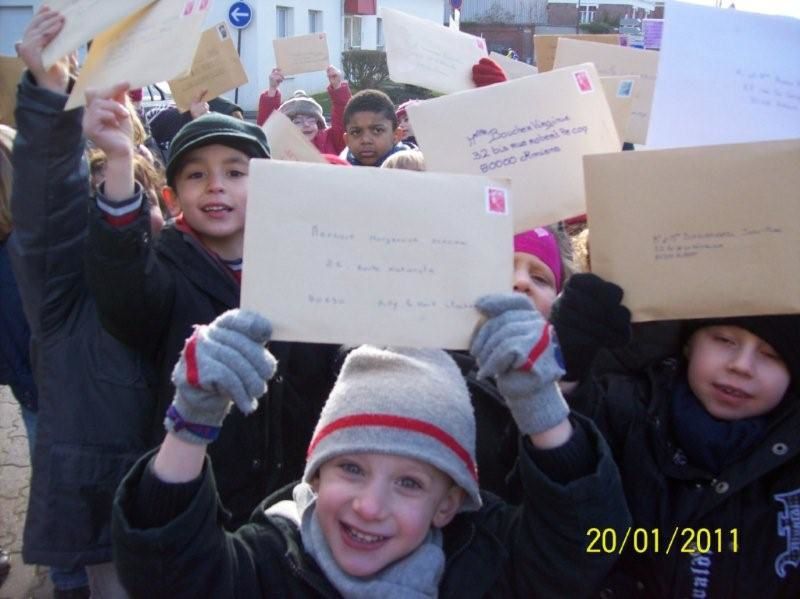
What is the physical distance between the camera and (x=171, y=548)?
55.5 inches

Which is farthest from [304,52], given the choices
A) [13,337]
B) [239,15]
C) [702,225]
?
[702,225]

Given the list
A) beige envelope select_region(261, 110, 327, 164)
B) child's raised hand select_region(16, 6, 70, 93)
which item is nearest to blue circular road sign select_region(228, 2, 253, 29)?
beige envelope select_region(261, 110, 327, 164)

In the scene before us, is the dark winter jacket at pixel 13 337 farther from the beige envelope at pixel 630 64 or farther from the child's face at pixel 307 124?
the child's face at pixel 307 124

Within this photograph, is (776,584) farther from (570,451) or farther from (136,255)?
(136,255)

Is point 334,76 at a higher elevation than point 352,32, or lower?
higher

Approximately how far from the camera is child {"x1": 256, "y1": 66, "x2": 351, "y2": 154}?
6.23 meters

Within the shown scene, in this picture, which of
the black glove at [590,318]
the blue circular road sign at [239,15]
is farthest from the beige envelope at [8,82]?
the blue circular road sign at [239,15]

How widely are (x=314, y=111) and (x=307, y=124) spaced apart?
0.19 meters

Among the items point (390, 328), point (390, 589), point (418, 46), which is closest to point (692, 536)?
point (390, 589)

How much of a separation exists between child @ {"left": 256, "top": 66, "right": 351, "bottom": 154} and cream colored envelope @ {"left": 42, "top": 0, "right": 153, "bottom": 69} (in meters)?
4.33

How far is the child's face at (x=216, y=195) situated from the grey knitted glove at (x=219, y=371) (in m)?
0.89

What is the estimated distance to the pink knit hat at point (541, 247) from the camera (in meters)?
2.09

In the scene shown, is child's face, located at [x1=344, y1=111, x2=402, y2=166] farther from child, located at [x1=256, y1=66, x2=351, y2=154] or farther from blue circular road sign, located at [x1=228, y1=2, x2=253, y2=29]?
blue circular road sign, located at [x1=228, y1=2, x2=253, y2=29]

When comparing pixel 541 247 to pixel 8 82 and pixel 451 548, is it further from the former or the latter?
pixel 8 82
